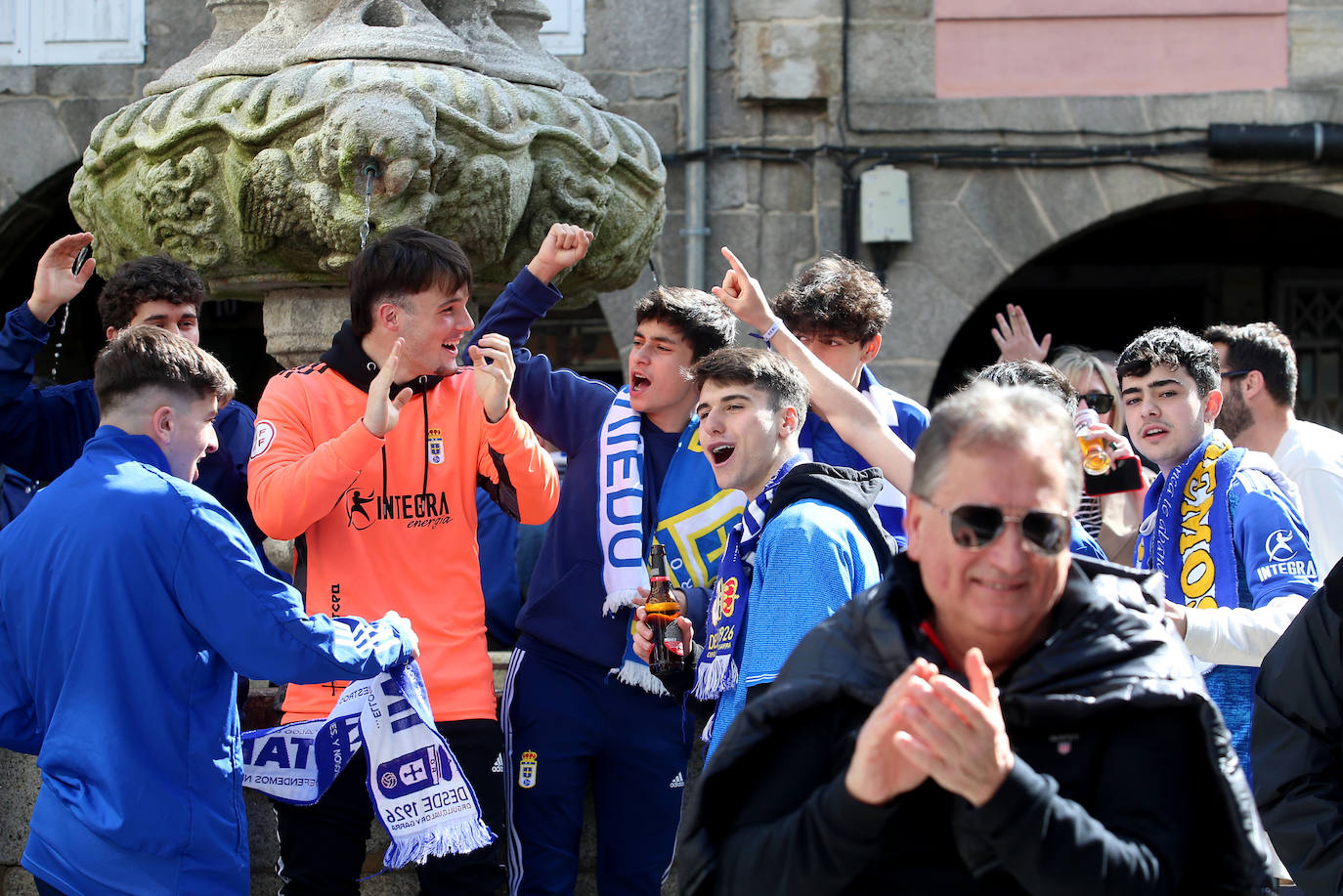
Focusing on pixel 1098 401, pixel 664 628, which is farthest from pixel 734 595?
pixel 1098 401

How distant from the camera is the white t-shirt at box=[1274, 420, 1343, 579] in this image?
4016 mm

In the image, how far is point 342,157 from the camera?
3.88 meters

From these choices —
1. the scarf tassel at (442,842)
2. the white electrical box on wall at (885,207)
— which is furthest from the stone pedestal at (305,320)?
the white electrical box on wall at (885,207)

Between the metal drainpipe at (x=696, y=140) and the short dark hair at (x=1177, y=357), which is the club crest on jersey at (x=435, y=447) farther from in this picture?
the metal drainpipe at (x=696, y=140)

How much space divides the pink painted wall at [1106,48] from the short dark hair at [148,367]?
6.35 meters

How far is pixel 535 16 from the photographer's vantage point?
4.85 m

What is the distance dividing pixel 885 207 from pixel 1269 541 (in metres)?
5.37

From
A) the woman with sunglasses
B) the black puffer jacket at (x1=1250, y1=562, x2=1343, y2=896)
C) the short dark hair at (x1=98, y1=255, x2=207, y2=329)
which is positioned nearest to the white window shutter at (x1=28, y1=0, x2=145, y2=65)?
the short dark hair at (x1=98, y1=255, x2=207, y2=329)

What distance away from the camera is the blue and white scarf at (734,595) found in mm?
3133

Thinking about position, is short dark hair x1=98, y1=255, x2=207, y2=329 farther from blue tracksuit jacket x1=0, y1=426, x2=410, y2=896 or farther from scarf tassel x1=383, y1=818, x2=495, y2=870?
scarf tassel x1=383, y1=818, x2=495, y2=870

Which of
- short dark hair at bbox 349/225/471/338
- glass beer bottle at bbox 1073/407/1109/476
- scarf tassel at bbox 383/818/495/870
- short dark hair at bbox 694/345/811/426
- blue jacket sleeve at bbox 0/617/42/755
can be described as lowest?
scarf tassel at bbox 383/818/495/870

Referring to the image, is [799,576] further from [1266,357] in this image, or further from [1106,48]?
[1106,48]

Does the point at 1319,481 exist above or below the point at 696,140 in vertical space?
below

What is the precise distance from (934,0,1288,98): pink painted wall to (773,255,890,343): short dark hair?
521 centimetres
